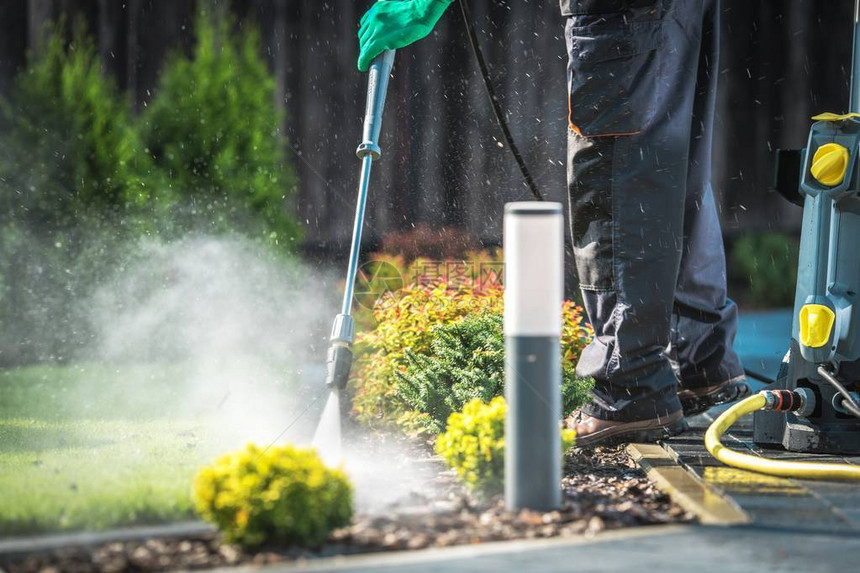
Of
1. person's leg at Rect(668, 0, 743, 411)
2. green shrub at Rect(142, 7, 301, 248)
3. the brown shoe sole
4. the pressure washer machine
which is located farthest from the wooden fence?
the pressure washer machine

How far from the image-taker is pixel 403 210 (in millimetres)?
6004

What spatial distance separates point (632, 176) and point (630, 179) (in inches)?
0.4

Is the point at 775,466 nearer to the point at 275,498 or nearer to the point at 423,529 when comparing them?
the point at 423,529

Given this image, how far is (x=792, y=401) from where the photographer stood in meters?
3.22

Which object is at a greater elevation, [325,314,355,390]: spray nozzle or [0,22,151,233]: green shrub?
[0,22,151,233]: green shrub

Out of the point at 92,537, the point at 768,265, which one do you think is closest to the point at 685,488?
the point at 92,537

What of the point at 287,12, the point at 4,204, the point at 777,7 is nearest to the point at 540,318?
the point at 4,204

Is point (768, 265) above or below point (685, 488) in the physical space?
above

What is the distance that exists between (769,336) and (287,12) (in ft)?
10.8

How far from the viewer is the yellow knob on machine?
3105 mm

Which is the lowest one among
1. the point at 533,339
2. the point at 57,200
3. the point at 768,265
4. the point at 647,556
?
the point at 647,556

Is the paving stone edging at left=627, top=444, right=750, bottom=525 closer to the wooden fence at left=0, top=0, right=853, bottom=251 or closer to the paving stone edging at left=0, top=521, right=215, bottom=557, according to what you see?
the paving stone edging at left=0, top=521, right=215, bottom=557

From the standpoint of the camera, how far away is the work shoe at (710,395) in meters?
3.70

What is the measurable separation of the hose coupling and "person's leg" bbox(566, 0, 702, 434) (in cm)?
32
